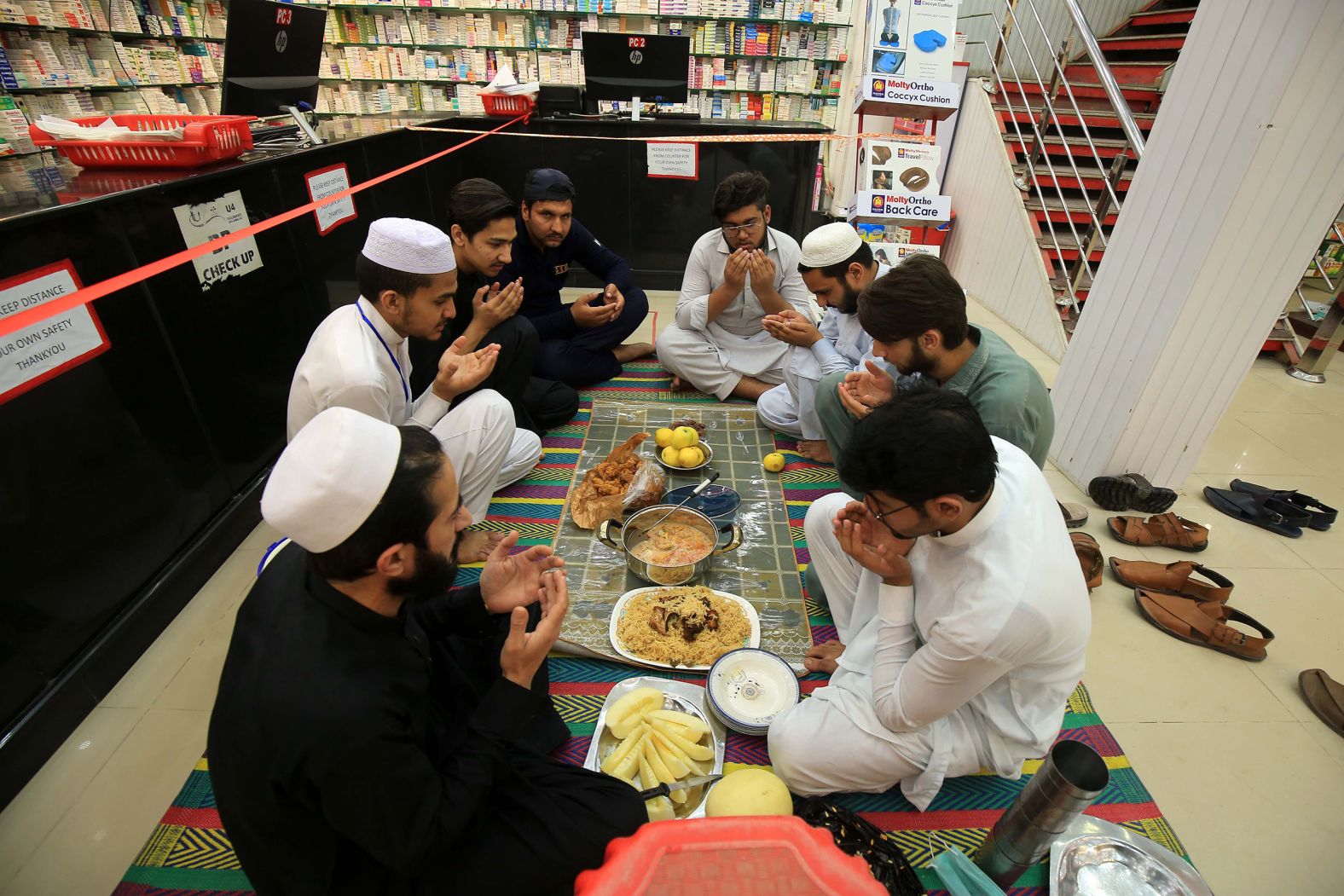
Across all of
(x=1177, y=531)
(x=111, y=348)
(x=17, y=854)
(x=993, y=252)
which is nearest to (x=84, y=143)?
(x=111, y=348)

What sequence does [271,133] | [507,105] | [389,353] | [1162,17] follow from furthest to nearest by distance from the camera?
[1162,17], [507,105], [271,133], [389,353]

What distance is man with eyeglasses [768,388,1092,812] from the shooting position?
1.37 m

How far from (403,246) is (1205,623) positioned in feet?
10.7

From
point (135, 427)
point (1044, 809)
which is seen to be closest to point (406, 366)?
point (135, 427)

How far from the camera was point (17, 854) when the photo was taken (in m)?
1.67

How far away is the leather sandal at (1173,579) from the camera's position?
246 centimetres

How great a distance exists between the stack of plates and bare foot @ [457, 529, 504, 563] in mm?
1095

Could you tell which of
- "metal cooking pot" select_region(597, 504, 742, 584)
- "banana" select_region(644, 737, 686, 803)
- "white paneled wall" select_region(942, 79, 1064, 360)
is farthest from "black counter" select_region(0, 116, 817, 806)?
"white paneled wall" select_region(942, 79, 1064, 360)

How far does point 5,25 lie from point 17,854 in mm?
6140

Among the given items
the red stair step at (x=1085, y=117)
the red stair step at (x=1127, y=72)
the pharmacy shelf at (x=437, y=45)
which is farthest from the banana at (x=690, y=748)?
the pharmacy shelf at (x=437, y=45)

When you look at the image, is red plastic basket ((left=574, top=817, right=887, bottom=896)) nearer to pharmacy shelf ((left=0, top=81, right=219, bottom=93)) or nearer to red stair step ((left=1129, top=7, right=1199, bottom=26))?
pharmacy shelf ((left=0, top=81, right=219, bottom=93))

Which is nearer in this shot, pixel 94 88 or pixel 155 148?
pixel 155 148

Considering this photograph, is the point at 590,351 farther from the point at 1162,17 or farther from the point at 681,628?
the point at 1162,17

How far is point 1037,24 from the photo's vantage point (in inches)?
295
